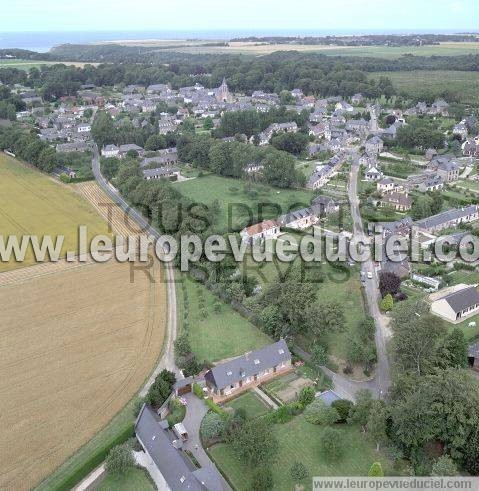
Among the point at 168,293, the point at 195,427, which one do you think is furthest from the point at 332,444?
the point at 168,293

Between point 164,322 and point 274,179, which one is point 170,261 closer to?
point 164,322

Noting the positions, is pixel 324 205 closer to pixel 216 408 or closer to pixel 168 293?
pixel 168 293

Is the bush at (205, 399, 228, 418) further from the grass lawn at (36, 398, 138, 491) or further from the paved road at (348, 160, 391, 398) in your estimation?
the paved road at (348, 160, 391, 398)

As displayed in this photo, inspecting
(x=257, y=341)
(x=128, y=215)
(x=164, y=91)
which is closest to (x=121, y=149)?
(x=128, y=215)

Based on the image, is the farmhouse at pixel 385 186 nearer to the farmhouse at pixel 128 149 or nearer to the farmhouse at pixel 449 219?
the farmhouse at pixel 449 219

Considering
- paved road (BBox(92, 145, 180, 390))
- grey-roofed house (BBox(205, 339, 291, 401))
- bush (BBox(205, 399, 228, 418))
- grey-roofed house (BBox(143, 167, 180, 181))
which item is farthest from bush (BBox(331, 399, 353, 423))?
grey-roofed house (BBox(143, 167, 180, 181))

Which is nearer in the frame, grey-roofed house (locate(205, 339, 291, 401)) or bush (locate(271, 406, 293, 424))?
bush (locate(271, 406, 293, 424))

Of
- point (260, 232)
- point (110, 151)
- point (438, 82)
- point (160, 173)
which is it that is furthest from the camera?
point (438, 82)
